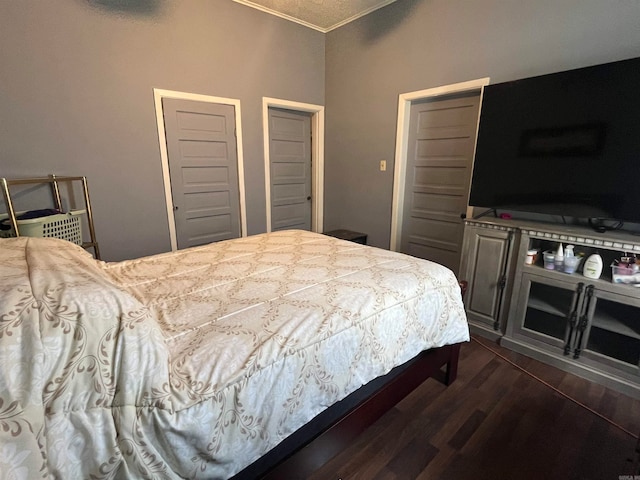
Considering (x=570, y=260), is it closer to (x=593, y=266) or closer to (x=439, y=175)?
(x=593, y=266)

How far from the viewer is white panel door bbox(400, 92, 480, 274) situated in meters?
2.87

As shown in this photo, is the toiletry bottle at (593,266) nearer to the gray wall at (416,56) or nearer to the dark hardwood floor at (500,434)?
the dark hardwood floor at (500,434)

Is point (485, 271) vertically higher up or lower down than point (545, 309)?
higher up

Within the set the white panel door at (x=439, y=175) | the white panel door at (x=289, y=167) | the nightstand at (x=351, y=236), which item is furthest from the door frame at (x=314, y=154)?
the white panel door at (x=439, y=175)

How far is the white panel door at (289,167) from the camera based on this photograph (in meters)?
3.80

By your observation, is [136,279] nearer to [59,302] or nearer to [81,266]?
[81,266]

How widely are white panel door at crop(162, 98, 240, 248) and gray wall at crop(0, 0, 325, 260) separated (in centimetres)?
14

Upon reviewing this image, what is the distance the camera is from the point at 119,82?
262 cm

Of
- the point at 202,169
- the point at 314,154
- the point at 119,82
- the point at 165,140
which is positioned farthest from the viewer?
the point at 314,154

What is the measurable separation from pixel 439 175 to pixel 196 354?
9.38ft

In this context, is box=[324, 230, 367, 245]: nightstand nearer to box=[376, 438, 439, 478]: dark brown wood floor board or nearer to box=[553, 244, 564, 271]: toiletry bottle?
box=[553, 244, 564, 271]: toiletry bottle

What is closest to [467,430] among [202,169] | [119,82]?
[202,169]

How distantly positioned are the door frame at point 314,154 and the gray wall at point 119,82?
0.11 meters

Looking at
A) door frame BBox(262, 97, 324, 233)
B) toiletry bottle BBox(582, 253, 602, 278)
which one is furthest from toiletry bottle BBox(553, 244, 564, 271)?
door frame BBox(262, 97, 324, 233)
